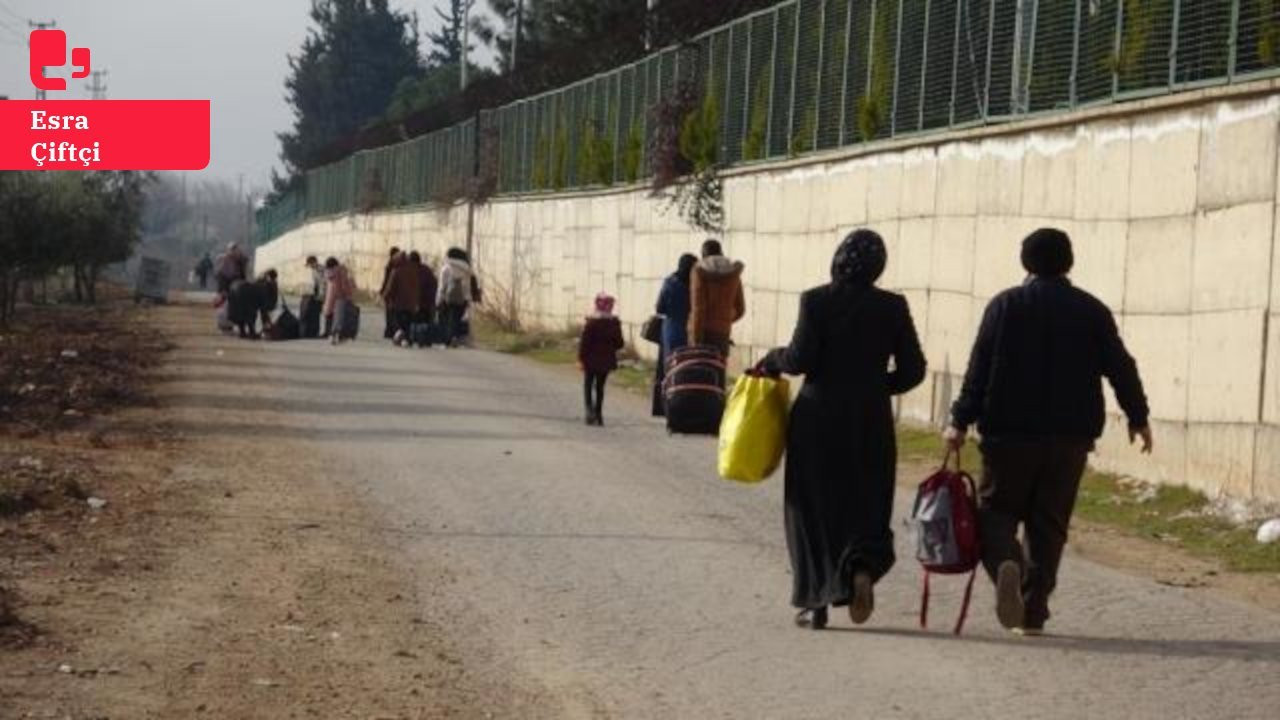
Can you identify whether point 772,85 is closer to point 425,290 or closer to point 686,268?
point 686,268

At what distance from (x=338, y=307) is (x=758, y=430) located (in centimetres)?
2843

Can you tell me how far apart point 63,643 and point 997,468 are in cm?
382

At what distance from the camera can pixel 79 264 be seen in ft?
220

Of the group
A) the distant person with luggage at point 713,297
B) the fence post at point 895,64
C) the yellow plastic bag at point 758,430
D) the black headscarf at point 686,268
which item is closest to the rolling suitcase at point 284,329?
the fence post at point 895,64

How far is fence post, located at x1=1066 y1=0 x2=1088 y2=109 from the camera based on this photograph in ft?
64.6

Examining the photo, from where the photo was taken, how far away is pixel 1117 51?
18797mm

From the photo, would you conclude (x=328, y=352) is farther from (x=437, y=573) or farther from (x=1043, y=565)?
(x=1043, y=565)

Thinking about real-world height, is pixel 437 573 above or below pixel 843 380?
below

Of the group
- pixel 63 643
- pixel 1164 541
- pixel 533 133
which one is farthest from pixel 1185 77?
pixel 533 133

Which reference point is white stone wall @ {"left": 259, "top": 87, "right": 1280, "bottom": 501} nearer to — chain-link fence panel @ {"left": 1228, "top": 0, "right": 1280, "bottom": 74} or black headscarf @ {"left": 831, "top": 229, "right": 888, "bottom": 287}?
chain-link fence panel @ {"left": 1228, "top": 0, "right": 1280, "bottom": 74}

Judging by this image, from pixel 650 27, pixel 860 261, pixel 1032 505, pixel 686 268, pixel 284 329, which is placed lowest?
pixel 284 329

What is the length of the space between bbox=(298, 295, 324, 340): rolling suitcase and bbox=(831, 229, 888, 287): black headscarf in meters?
30.5

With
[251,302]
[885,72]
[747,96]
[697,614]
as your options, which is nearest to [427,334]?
[251,302]

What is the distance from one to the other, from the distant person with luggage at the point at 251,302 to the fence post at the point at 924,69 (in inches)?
715
